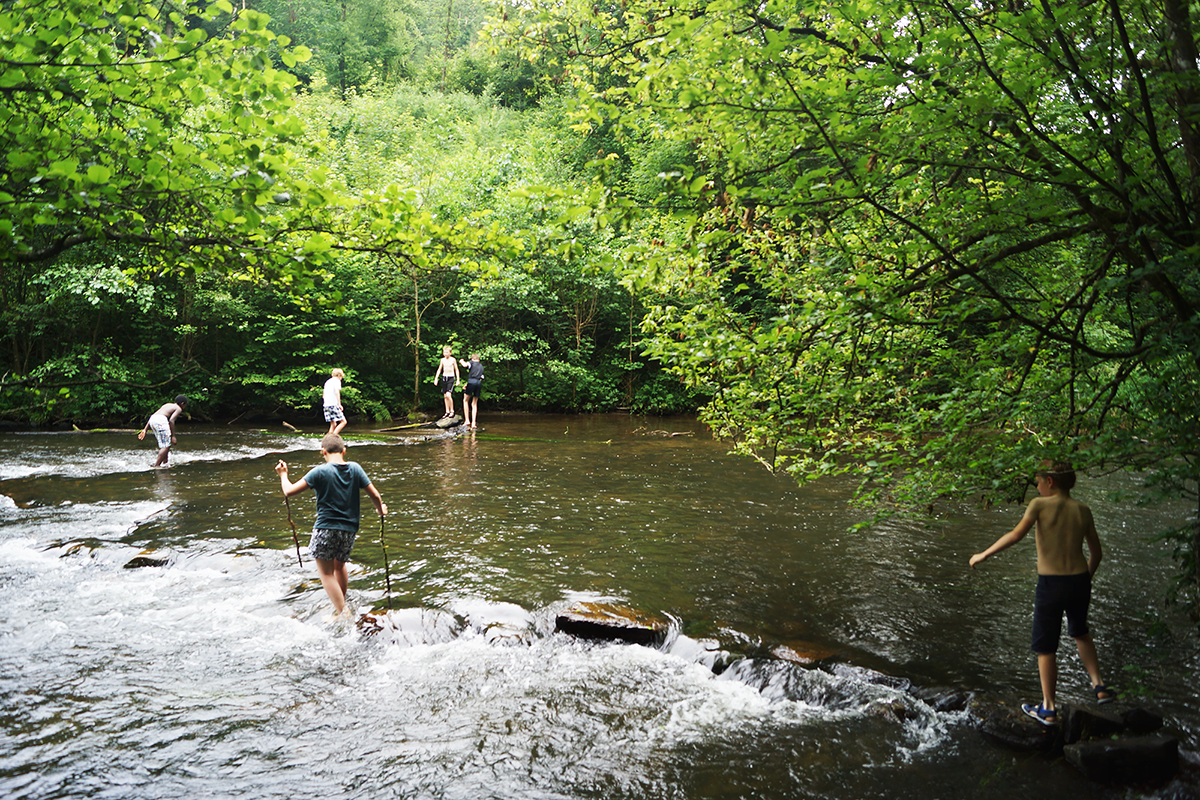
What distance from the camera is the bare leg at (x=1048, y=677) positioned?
532cm

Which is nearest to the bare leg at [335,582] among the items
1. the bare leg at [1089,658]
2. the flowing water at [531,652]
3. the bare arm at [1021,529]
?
the flowing water at [531,652]

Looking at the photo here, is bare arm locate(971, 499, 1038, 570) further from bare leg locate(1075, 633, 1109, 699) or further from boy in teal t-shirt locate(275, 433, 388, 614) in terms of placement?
boy in teal t-shirt locate(275, 433, 388, 614)

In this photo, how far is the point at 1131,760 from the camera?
4691 mm

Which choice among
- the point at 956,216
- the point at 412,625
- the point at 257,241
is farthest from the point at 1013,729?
the point at 257,241

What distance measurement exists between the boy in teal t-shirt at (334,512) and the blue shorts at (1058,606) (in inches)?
236

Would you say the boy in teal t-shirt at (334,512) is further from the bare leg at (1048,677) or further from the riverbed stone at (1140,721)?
the riverbed stone at (1140,721)

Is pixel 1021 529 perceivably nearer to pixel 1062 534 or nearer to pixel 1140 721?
pixel 1062 534

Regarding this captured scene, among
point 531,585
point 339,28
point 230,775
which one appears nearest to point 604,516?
point 531,585

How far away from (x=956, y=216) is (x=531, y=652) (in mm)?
5329

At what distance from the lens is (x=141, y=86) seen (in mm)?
5984

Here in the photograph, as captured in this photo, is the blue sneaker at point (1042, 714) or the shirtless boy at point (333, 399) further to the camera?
the shirtless boy at point (333, 399)

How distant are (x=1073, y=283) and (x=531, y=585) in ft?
20.3

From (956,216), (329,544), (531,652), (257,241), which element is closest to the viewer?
(956,216)

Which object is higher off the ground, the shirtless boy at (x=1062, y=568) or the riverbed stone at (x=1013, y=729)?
the shirtless boy at (x=1062, y=568)
